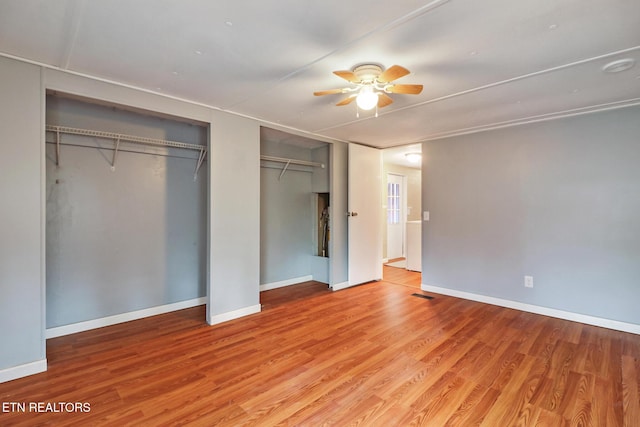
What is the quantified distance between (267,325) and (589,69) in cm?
365

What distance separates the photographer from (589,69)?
231 centimetres

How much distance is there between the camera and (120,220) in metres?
3.31

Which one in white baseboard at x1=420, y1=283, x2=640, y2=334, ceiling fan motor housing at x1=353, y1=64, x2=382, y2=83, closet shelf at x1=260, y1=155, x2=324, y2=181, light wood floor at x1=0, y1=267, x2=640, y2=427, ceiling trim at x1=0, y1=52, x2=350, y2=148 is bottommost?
light wood floor at x1=0, y1=267, x2=640, y2=427

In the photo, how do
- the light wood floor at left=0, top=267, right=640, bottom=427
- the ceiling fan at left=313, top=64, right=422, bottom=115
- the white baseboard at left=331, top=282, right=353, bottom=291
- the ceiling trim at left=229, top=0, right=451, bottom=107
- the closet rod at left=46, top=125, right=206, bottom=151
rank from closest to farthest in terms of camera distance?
the ceiling trim at left=229, top=0, right=451, bottom=107 → the light wood floor at left=0, top=267, right=640, bottom=427 → the ceiling fan at left=313, top=64, right=422, bottom=115 → the closet rod at left=46, top=125, right=206, bottom=151 → the white baseboard at left=331, top=282, right=353, bottom=291

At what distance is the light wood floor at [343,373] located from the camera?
186 cm

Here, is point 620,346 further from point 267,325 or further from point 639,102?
point 267,325

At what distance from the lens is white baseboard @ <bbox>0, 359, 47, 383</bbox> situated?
217 centimetres

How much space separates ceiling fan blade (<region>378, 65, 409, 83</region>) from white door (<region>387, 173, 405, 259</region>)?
16.6 ft

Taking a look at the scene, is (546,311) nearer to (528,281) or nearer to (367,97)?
(528,281)

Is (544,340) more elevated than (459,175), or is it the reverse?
(459,175)

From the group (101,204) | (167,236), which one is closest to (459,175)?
(167,236)

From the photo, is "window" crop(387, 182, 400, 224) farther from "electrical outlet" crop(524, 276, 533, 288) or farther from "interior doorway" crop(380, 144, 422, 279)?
"electrical outlet" crop(524, 276, 533, 288)

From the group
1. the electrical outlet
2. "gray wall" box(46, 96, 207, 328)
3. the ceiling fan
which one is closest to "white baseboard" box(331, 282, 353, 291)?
"gray wall" box(46, 96, 207, 328)

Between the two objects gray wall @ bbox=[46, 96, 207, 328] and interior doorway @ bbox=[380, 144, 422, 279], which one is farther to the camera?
interior doorway @ bbox=[380, 144, 422, 279]
